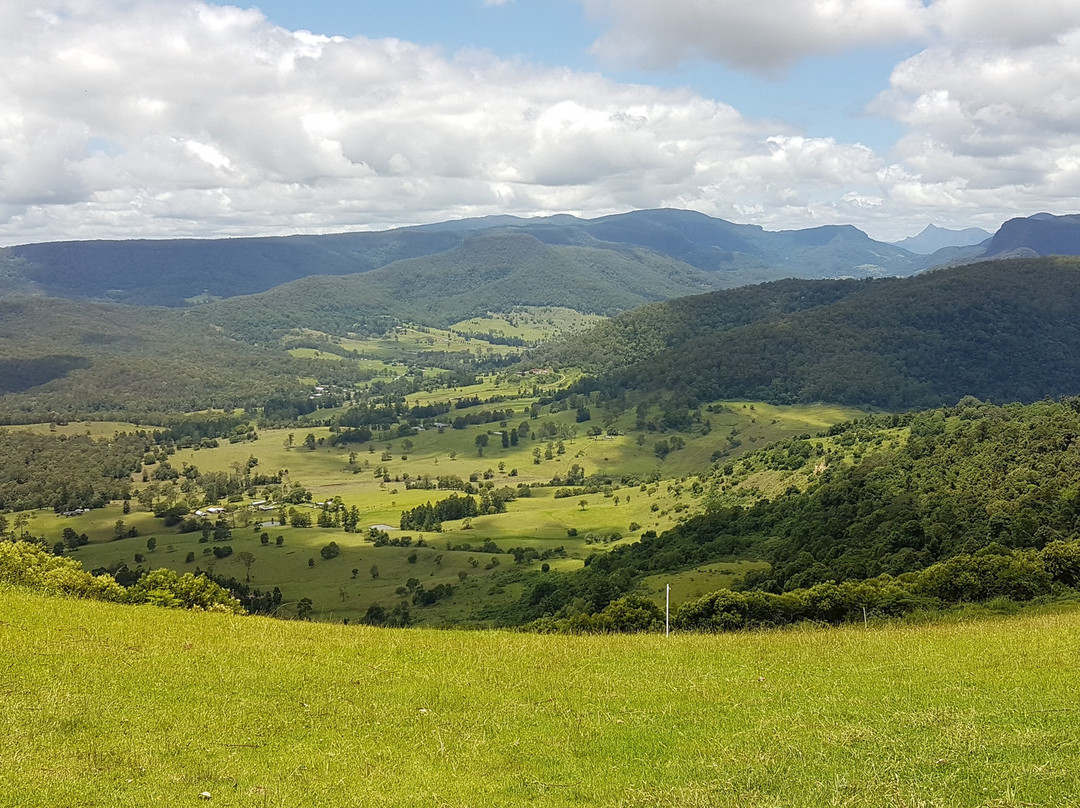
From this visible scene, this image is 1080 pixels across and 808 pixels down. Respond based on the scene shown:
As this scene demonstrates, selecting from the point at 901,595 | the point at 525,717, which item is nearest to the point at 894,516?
the point at 901,595

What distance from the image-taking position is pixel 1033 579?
43250mm

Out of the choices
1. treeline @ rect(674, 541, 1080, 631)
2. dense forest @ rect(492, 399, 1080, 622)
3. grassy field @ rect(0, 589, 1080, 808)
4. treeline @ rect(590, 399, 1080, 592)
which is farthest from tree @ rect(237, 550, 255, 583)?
grassy field @ rect(0, 589, 1080, 808)

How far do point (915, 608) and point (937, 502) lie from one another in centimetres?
5585

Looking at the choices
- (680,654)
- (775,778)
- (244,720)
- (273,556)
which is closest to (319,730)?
(244,720)

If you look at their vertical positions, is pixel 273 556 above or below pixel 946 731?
below

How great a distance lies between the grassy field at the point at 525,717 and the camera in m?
13.9

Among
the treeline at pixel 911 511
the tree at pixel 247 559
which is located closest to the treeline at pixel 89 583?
the treeline at pixel 911 511

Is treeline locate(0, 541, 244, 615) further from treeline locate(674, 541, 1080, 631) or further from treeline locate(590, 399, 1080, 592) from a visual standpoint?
treeline locate(590, 399, 1080, 592)

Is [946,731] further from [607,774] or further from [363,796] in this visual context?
[363,796]

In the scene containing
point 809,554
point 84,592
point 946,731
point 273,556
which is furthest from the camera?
point 273,556

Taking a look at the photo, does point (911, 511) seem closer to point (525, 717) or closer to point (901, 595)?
point (901, 595)

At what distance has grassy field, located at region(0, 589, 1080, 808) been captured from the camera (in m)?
13.9

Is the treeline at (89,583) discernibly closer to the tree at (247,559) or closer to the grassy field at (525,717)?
the grassy field at (525,717)

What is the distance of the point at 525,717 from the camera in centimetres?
1869
